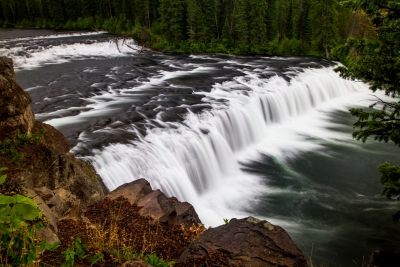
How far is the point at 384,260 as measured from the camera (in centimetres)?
691

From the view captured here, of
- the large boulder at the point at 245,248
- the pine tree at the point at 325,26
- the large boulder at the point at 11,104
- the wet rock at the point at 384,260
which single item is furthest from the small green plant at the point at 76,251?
the pine tree at the point at 325,26

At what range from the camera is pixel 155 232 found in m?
5.34

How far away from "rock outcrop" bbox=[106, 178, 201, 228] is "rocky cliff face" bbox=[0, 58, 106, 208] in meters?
0.84

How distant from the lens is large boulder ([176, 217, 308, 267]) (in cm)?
409

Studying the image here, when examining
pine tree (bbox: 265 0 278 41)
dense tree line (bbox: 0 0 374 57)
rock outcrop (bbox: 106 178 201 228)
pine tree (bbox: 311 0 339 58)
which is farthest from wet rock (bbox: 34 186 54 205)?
pine tree (bbox: 265 0 278 41)

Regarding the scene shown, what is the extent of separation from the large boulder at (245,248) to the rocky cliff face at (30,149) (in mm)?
A: 3241

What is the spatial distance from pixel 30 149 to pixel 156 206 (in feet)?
8.78

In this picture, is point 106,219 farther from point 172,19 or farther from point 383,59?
point 172,19

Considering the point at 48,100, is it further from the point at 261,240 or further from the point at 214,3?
the point at 214,3

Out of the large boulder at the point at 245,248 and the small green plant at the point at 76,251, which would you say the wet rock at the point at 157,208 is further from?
the small green plant at the point at 76,251

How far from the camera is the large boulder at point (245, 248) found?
13.4 feet

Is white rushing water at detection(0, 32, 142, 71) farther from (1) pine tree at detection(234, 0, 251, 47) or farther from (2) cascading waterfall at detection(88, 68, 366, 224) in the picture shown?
(2) cascading waterfall at detection(88, 68, 366, 224)

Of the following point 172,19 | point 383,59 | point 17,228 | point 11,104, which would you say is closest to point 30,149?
point 11,104

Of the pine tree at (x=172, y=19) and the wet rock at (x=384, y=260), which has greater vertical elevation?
the pine tree at (x=172, y=19)
